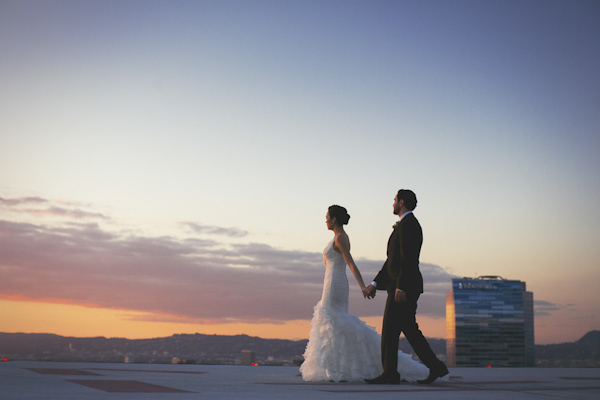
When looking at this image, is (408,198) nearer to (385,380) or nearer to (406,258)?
(406,258)

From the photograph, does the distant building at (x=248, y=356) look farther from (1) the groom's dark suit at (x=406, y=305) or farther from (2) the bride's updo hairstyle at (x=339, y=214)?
(1) the groom's dark suit at (x=406, y=305)

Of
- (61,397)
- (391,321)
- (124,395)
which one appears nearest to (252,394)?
(124,395)

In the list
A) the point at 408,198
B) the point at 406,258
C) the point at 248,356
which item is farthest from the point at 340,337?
the point at 248,356

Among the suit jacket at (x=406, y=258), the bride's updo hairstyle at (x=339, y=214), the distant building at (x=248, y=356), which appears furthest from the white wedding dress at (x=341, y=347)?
the distant building at (x=248, y=356)

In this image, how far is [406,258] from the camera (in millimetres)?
7441

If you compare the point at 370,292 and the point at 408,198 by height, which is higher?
the point at 408,198

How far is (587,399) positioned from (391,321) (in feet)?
8.35

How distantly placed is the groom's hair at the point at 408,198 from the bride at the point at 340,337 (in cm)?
117

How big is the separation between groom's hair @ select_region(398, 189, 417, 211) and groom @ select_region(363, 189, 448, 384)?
0.58 ft

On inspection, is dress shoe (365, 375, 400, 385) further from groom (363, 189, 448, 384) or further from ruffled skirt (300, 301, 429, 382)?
ruffled skirt (300, 301, 429, 382)

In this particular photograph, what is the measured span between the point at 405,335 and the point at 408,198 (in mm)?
1720

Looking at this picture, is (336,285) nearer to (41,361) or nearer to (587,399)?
(587,399)

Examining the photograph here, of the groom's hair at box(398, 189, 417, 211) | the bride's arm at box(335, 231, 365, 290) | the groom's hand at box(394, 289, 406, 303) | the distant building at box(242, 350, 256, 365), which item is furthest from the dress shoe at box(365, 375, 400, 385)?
the distant building at box(242, 350, 256, 365)

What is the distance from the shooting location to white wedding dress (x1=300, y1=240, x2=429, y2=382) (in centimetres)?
791
